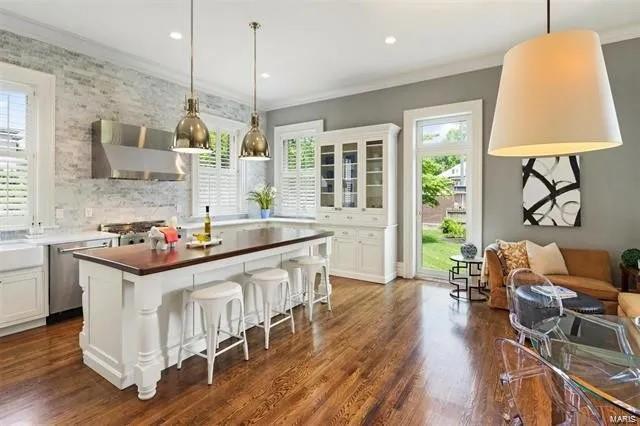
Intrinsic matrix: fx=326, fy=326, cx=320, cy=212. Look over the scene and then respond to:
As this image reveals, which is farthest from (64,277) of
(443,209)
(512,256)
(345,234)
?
(512,256)

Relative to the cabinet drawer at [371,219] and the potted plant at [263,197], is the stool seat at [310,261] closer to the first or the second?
the cabinet drawer at [371,219]

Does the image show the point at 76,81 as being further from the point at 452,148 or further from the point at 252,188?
the point at 452,148

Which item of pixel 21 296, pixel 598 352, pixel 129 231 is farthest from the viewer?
pixel 129 231

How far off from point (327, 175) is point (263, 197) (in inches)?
60.0

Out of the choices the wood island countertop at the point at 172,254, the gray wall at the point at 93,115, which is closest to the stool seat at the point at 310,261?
the wood island countertop at the point at 172,254

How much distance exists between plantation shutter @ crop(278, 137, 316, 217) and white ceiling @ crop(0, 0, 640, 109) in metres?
1.72

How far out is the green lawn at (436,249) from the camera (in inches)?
208

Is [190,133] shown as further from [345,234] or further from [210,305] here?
[345,234]

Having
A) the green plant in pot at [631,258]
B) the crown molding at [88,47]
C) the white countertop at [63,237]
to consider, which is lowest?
the green plant in pot at [631,258]

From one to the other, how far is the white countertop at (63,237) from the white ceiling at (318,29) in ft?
7.61

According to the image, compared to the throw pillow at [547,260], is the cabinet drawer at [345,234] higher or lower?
higher

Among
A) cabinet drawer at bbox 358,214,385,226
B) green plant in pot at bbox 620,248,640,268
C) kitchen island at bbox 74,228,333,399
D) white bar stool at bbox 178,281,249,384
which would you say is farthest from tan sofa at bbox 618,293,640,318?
white bar stool at bbox 178,281,249,384

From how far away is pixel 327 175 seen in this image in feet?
19.2

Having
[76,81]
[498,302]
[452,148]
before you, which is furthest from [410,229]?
[76,81]
